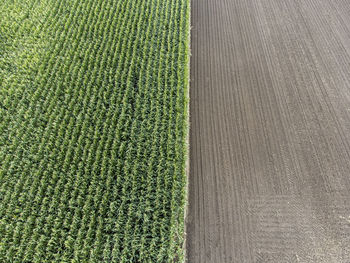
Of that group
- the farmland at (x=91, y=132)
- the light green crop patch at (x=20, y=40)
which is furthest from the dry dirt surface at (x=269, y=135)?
the light green crop patch at (x=20, y=40)

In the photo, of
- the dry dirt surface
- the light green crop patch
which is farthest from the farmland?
the dry dirt surface

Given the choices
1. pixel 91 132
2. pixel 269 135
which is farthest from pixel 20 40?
pixel 269 135

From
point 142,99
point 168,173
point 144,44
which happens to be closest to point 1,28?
point 144,44

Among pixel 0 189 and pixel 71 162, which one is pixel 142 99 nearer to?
pixel 71 162

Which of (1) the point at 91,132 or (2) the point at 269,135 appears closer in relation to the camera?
(1) the point at 91,132

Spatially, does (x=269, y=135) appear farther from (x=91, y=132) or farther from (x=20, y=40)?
(x=20, y=40)

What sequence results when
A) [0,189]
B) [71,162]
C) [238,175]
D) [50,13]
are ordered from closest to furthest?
1. [0,189]
2. [71,162]
3. [238,175]
4. [50,13]
